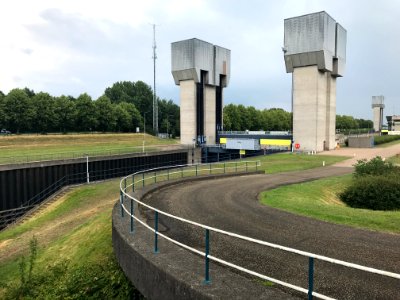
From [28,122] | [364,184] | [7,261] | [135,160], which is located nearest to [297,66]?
[135,160]

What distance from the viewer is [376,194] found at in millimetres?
18641

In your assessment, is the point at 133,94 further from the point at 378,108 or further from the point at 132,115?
the point at 378,108

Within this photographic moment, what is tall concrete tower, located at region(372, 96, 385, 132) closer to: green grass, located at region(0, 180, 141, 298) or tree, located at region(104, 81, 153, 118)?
tree, located at region(104, 81, 153, 118)

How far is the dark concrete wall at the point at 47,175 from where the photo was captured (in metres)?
30.5

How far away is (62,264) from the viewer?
1128 cm

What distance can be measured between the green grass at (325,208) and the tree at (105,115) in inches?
3020

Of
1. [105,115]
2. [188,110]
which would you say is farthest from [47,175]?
[105,115]

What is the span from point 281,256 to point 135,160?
38673 mm

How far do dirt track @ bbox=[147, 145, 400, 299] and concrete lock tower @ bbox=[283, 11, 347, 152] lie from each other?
129ft

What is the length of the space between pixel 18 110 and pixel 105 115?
22.9m

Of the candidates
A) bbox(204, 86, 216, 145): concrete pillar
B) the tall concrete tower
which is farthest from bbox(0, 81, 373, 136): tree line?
the tall concrete tower

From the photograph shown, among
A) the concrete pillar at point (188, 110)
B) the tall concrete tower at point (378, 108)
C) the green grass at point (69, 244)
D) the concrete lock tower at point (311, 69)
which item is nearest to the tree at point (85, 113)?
the concrete pillar at point (188, 110)

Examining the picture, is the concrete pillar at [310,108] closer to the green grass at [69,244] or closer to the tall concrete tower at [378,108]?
the green grass at [69,244]

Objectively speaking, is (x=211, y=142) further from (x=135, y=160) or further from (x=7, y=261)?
(x=7, y=261)
